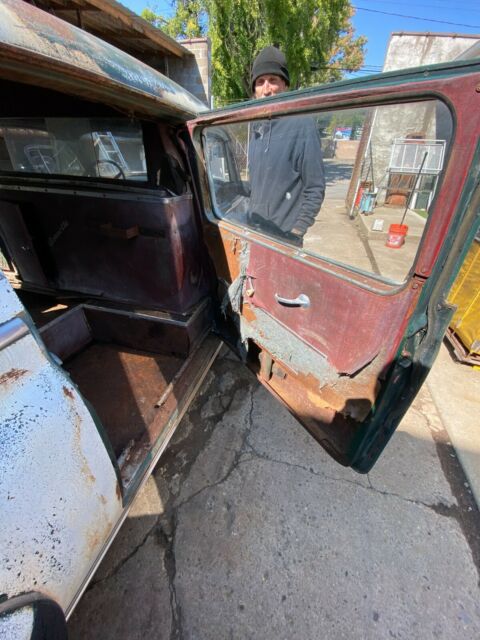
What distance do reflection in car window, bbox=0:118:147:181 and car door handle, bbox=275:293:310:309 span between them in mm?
1219

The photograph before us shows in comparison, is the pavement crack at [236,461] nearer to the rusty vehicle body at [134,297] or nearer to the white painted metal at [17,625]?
the rusty vehicle body at [134,297]

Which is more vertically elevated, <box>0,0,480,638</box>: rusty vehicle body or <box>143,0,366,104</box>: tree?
<box>143,0,366,104</box>: tree

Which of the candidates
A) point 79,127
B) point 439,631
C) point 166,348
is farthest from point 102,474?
point 79,127

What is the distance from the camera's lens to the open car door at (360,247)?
2.82 ft

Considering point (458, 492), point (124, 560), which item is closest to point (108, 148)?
point (124, 560)

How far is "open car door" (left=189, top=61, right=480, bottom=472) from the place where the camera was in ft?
2.82

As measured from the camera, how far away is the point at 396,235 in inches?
42.2

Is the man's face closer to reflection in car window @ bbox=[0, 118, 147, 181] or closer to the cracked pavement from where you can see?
reflection in car window @ bbox=[0, 118, 147, 181]

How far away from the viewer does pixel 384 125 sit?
0.97 m

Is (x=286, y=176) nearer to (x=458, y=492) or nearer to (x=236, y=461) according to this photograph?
(x=236, y=461)

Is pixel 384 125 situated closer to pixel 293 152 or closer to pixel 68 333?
pixel 293 152

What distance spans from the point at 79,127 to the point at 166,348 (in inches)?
60.8

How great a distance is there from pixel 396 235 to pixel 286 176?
885 millimetres

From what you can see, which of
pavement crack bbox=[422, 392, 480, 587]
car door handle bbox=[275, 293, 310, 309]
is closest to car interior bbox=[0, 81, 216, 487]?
car door handle bbox=[275, 293, 310, 309]
